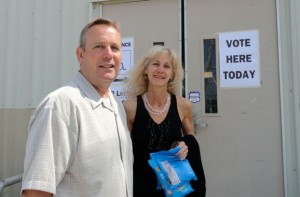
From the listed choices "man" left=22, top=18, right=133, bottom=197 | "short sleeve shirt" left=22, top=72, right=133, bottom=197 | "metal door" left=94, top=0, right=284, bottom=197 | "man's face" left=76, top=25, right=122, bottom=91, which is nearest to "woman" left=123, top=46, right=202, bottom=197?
"man" left=22, top=18, right=133, bottom=197

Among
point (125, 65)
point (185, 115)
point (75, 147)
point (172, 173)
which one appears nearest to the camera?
point (75, 147)

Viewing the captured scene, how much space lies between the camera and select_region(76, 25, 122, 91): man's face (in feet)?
5.43

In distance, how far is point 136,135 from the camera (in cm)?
218

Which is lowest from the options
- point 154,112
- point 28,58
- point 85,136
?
point 85,136

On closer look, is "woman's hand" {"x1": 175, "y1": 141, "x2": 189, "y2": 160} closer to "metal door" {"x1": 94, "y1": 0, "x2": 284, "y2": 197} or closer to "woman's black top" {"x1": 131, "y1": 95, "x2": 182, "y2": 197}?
"woman's black top" {"x1": 131, "y1": 95, "x2": 182, "y2": 197}

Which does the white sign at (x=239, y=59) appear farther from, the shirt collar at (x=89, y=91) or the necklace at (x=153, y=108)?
the shirt collar at (x=89, y=91)

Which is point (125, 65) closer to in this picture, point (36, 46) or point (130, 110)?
point (36, 46)

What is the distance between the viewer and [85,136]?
4.77 ft

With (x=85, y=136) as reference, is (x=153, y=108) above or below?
above

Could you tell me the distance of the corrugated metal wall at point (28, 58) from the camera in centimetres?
403

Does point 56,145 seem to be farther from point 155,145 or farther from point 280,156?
point 280,156

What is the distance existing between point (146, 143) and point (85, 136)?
2.53ft

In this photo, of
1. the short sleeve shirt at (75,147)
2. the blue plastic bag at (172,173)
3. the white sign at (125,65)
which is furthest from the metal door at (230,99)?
the short sleeve shirt at (75,147)

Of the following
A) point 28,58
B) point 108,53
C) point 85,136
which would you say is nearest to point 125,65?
point 28,58
